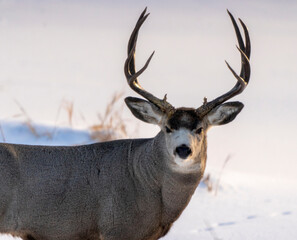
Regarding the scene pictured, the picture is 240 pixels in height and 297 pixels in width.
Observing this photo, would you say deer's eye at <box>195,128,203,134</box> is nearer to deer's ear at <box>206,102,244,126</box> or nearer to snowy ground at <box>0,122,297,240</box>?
deer's ear at <box>206,102,244,126</box>

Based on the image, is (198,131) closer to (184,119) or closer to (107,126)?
(184,119)

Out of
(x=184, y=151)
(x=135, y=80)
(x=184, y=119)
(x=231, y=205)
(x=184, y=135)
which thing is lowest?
(x=231, y=205)

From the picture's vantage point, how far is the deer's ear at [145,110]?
946 cm

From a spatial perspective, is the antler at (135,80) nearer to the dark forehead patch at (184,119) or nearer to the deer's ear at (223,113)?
the dark forehead patch at (184,119)

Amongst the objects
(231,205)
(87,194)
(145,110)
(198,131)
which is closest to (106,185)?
(87,194)

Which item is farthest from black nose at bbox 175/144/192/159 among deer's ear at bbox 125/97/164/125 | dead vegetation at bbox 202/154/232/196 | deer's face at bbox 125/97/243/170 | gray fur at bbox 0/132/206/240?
dead vegetation at bbox 202/154/232/196

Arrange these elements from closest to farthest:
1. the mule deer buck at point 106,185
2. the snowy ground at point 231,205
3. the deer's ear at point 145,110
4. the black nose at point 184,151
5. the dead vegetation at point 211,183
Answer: the black nose at point 184,151
the mule deer buck at point 106,185
the deer's ear at point 145,110
the snowy ground at point 231,205
the dead vegetation at point 211,183

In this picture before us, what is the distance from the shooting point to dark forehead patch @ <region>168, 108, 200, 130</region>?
9.05m

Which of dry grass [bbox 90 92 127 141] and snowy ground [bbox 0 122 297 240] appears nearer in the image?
snowy ground [bbox 0 122 297 240]

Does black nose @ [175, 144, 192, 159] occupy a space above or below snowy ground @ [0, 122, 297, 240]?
above

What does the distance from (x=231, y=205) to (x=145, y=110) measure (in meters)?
3.43

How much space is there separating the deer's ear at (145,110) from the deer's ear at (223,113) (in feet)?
1.68

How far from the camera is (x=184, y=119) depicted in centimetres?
910

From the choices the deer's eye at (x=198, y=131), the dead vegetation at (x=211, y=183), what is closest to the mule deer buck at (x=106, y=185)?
the deer's eye at (x=198, y=131)
